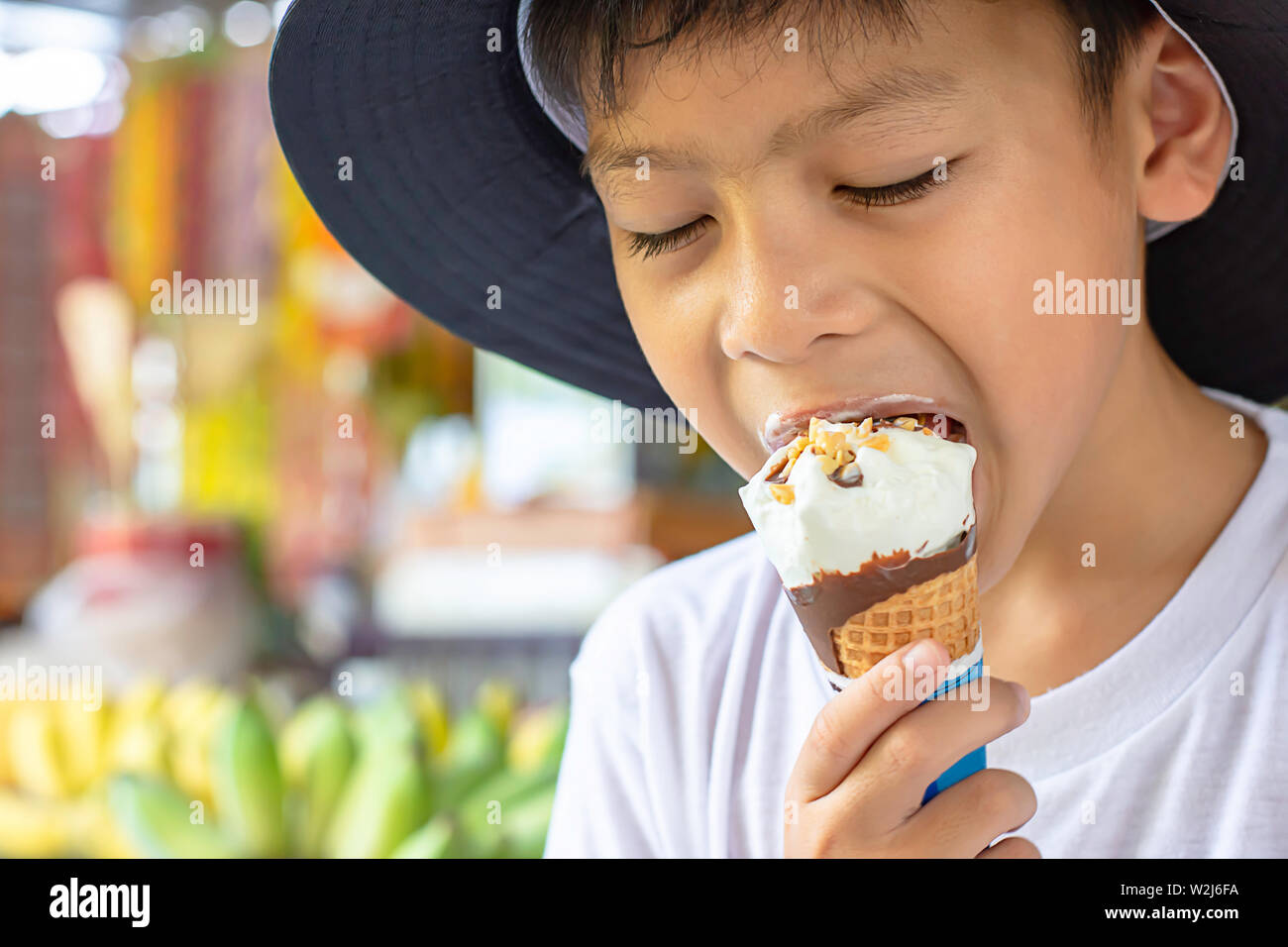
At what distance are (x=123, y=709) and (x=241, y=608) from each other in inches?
21.3

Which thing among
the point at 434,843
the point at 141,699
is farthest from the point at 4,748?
the point at 434,843

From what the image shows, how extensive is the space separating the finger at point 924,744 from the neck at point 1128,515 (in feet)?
1.32

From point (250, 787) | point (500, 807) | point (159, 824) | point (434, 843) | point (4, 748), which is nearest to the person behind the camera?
point (434, 843)

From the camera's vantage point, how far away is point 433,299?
1.71m

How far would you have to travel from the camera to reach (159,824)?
2.04m

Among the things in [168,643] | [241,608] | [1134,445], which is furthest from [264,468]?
[1134,445]

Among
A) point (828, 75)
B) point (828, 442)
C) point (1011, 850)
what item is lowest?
point (1011, 850)

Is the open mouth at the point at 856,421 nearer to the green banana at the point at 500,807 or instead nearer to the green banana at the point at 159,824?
the green banana at the point at 500,807

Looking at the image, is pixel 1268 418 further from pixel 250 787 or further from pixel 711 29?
pixel 250 787

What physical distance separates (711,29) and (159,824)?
5.81 feet

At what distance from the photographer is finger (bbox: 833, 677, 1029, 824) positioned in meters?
0.99

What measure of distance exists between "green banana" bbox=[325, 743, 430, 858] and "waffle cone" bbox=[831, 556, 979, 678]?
124cm
